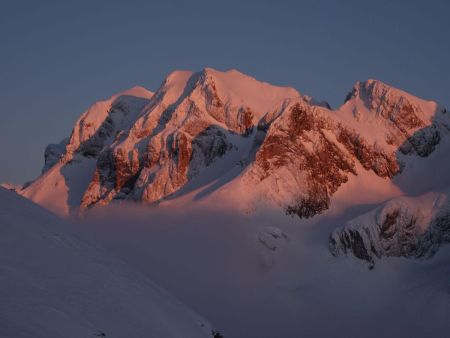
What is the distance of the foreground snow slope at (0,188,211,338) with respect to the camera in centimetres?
1505

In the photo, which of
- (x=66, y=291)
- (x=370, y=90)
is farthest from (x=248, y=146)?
(x=66, y=291)

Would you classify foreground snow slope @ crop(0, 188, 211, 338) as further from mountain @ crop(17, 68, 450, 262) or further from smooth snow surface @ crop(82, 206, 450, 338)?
mountain @ crop(17, 68, 450, 262)

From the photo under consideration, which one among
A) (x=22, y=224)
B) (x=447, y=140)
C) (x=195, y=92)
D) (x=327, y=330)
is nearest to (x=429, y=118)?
(x=447, y=140)

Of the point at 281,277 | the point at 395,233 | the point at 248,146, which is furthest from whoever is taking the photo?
the point at 248,146

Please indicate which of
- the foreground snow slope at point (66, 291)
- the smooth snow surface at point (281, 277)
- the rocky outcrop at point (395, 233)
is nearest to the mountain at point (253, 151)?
the smooth snow surface at point (281, 277)

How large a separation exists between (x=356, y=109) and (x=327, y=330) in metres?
69.0

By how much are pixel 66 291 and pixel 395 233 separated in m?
109

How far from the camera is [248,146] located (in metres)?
152

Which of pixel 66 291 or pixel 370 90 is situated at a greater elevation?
pixel 370 90

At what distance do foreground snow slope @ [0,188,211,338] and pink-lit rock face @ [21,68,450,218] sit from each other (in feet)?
344

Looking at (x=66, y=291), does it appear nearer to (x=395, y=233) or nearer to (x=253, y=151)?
(x=395, y=233)

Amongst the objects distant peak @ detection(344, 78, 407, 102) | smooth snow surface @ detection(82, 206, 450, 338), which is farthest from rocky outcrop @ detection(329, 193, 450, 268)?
distant peak @ detection(344, 78, 407, 102)

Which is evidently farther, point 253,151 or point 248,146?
point 248,146

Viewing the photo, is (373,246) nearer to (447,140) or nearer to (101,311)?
(447,140)
